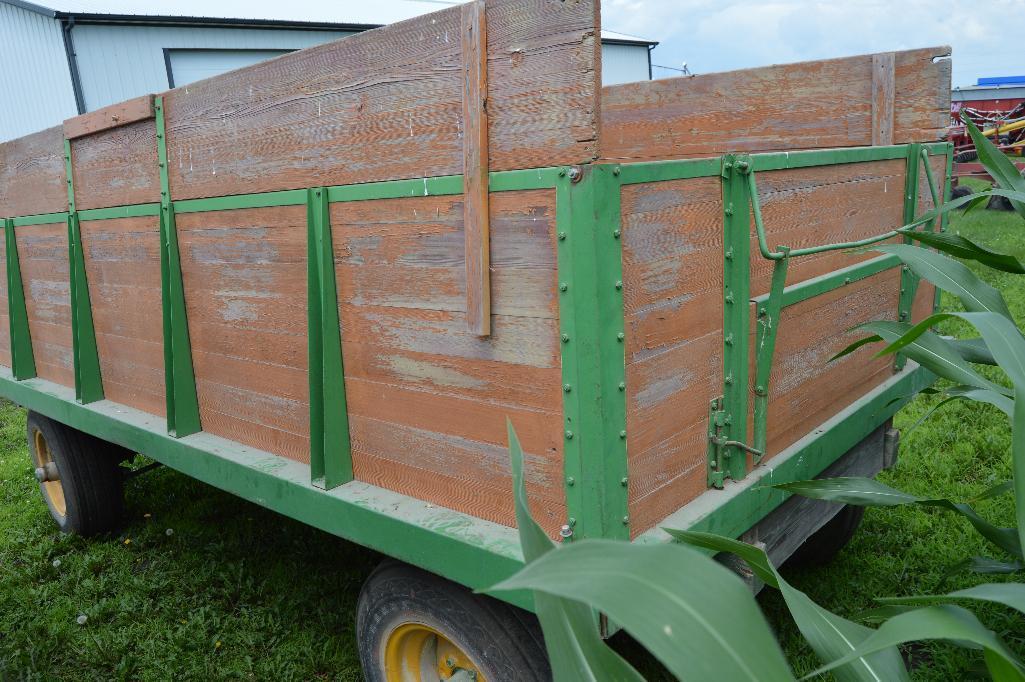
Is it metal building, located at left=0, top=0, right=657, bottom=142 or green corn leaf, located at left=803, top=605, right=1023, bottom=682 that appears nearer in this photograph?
green corn leaf, located at left=803, top=605, right=1023, bottom=682

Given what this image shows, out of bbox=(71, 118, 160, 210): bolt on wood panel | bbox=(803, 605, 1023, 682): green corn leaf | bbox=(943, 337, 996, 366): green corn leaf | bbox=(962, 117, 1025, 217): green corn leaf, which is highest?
bbox=(71, 118, 160, 210): bolt on wood panel

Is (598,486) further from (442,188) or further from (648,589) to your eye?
(648,589)

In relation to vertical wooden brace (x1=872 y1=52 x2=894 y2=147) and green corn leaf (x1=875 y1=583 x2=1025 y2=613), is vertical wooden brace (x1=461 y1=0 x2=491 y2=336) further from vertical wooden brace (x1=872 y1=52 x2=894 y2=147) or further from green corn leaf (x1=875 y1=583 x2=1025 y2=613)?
vertical wooden brace (x1=872 y1=52 x2=894 y2=147)

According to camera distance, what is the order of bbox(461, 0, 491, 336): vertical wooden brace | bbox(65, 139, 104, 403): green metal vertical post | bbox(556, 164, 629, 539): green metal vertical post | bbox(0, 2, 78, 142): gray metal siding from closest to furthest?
bbox(556, 164, 629, 539): green metal vertical post < bbox(461, 0, 491, 336): vertical wooden brace < bbox(65, 139, 104, 403): green metal vertical post < bbox(0, 2, 78, 142): gray metal siding

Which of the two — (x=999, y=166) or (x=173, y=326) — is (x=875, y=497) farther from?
(x=173, y=326)

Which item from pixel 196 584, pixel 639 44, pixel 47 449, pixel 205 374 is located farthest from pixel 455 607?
pixel 639 44

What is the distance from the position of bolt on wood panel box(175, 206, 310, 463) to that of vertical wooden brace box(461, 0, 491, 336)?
2.12 ft

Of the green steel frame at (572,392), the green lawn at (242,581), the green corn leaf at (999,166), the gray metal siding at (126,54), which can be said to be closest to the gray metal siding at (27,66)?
the gray metal siding at (126,54)

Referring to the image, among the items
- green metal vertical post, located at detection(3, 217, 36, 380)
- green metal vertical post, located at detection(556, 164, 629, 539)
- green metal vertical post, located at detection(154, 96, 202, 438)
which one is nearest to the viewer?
green metal vertical post, located at detection(556, 164, 629, 539)

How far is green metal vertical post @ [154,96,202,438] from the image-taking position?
2623 millimetres

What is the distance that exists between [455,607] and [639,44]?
16.2 meters

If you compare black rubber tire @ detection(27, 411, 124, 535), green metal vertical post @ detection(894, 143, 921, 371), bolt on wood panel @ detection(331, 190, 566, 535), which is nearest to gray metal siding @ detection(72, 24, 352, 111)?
black rubber tire @ detection(27, 411, 124, 535)

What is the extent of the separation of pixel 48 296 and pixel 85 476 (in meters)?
0.95

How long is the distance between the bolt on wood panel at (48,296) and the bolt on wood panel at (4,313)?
0.17m
